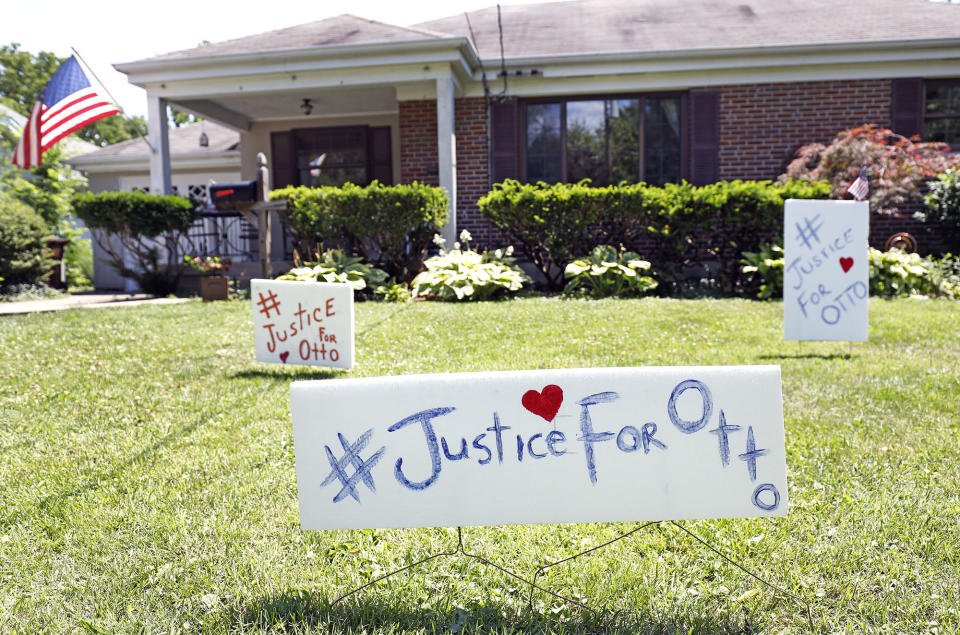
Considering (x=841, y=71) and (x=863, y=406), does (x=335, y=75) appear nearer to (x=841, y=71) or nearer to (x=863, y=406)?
(x=841, y=71)

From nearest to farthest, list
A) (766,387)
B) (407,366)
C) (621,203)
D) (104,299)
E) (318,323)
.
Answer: (766,387) → (318,323) → (407,366) → (621,203) → (104,299)

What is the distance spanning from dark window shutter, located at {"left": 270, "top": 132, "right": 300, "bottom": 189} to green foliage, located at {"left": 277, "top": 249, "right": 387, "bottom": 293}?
5030 mm

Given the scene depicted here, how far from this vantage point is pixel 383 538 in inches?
86.4

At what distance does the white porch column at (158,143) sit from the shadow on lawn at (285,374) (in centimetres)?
784

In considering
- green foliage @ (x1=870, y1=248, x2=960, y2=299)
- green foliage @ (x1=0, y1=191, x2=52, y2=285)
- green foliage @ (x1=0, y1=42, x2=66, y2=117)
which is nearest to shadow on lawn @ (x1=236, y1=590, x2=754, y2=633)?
green foliage @ (x1=870, y1=248, x2=960, y2=299)

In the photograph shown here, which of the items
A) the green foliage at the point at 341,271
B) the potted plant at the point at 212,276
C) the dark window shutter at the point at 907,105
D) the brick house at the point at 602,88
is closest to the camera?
the green foliage at the point at 341,271

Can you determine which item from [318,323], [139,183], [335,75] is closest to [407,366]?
[318,323]

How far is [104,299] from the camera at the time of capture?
10.4 m

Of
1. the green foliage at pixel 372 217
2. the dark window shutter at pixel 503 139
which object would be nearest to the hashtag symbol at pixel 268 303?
the green foliage at pixel 372 217

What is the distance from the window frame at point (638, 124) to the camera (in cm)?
1146

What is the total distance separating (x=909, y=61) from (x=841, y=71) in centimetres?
105

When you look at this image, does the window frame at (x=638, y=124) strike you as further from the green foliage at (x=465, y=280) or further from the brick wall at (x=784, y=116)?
the green foliage at (x=465, y=280)

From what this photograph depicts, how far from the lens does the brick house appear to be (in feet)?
34.6

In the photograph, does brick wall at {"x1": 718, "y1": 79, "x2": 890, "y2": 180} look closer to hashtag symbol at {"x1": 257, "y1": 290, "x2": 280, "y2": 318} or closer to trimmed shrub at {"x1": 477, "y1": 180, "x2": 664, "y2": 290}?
trimmed shrub at {"x1": 477, "y1": 180, "x2": 664, "y2": 290}
